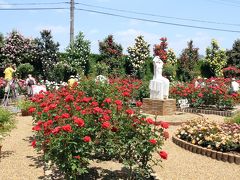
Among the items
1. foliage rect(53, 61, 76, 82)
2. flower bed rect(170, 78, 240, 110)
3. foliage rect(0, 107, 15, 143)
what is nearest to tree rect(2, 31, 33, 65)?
foliage rect(53, 61, 76, 82)

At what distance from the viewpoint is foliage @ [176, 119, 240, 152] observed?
755 centimetres

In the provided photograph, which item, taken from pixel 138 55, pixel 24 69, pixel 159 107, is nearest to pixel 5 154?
pixel 159 107

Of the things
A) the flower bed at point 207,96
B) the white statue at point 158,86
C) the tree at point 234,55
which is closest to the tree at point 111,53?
the tree at point 234,55

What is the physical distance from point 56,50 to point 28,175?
18884mm

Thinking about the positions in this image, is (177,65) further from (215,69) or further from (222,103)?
(222,103)

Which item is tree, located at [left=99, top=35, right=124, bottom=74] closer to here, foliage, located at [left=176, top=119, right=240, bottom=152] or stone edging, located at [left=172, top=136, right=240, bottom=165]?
foliage, located at [left=176, top=119, right=240, bottom=152]

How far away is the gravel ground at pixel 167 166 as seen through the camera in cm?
605

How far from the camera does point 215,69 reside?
100 ft

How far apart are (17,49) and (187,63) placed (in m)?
13.7

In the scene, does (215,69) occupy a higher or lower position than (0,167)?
higher

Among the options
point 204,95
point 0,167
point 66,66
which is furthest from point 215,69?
point 0,167

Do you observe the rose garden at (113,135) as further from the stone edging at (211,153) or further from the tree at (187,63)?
the tree at (187,63)

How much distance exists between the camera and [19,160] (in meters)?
6.80

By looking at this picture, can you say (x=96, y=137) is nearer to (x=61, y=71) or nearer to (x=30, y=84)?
(x=30, y=84)
